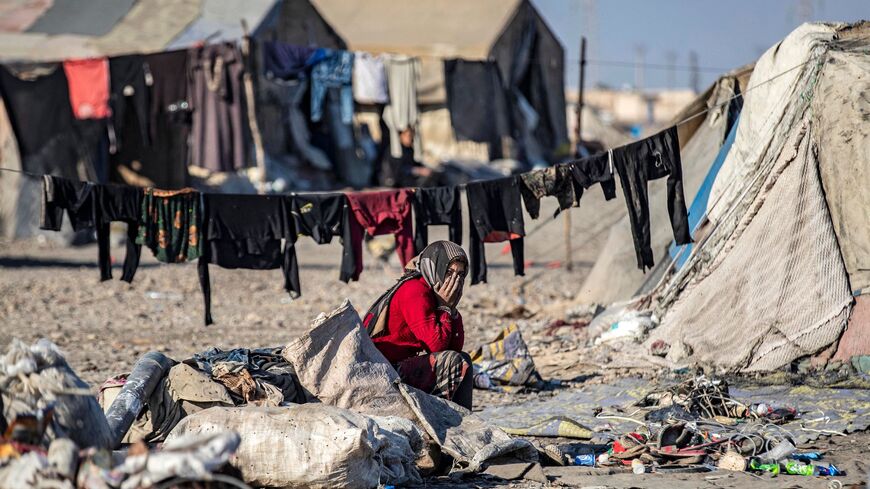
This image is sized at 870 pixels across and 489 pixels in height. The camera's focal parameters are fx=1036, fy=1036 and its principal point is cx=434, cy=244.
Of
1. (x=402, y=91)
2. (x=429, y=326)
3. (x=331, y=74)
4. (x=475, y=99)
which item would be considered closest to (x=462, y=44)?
(x=475, y=99)

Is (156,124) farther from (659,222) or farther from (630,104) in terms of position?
(630,104)

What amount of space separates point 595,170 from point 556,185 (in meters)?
0.32

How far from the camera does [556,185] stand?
8.00 m

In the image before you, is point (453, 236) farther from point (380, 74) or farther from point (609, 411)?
point (380, 74)

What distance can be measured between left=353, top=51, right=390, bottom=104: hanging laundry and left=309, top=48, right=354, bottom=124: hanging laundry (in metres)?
0.26

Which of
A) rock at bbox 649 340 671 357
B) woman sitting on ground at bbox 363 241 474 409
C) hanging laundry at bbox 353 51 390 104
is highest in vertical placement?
hanging laundry at bbox 353 51 390 104

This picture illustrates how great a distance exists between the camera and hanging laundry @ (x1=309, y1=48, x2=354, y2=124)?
15.2 metres

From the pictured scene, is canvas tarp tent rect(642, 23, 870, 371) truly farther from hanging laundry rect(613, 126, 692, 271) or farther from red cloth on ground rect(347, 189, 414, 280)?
red cloth on ground rect(347, 189, 414, 280)

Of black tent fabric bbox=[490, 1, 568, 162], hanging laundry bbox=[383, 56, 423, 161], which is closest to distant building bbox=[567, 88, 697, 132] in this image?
black tent fabric bbox=[490, 1, 568, 162]

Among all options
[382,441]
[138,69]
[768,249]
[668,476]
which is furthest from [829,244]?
[138,69]

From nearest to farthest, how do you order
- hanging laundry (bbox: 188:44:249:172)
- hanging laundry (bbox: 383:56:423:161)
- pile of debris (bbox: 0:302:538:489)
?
pile of debris (bbox: 0:302:538:489) < hanging laundry (bbox: 188:44:249:172) < hanging laundry (bbox: 383:56:423:161)

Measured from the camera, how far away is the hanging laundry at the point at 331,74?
1516 centimetres

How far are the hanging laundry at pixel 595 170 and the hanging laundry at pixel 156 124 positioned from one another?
284 inches

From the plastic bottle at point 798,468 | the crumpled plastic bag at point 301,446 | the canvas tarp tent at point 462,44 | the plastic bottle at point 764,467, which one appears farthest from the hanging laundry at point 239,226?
the canvas tarp tent at point 462,44
